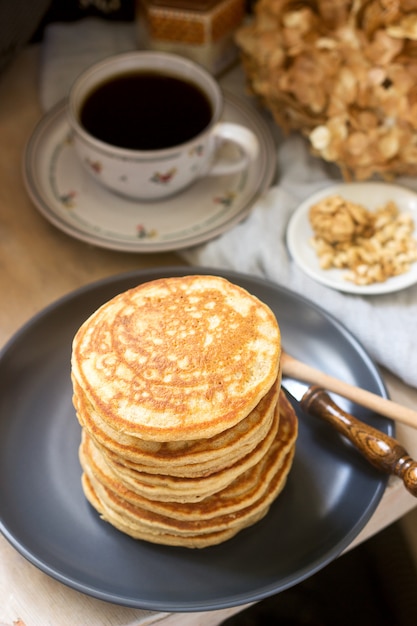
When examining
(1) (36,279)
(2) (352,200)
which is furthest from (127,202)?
(2) (352,200)

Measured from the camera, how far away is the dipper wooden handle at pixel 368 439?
867 mm

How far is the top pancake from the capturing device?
77cm

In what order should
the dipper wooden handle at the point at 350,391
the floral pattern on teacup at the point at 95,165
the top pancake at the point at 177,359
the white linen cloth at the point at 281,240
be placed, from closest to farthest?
1. the top pancake at the point at 177,359
2. the dipper wooden handle at the point at 350,391
3. the white linen cloth at the point at 281,240
4. the floral pattern on teacup at the point at 95,165

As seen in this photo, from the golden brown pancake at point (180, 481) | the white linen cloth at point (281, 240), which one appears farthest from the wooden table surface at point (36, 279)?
the golden brown pancake at point (180, 481)

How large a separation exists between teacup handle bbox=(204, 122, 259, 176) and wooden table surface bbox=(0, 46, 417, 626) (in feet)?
0.59

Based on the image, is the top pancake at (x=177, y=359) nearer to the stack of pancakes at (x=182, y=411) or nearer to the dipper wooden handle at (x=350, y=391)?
the stack of pancakes at (x=182, y=411)

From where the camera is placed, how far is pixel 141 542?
0.89 meters

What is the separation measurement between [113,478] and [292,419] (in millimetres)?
244

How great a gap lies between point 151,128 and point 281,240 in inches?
11.7

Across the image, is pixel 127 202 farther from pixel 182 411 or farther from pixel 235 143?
pixel 182 411

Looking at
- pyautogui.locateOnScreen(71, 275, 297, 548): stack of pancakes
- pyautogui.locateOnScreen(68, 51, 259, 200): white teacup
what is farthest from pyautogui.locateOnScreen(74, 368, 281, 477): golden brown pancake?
pyautogui.locateOnScreen(68, 51, 259, 200): white teacup

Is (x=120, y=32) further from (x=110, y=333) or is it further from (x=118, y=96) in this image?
(x=110, y=333)

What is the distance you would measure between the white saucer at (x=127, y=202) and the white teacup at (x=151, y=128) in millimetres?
38

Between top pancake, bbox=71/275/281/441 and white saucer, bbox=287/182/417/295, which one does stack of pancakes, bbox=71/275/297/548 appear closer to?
top pancake, bbox=71/275/281/441
